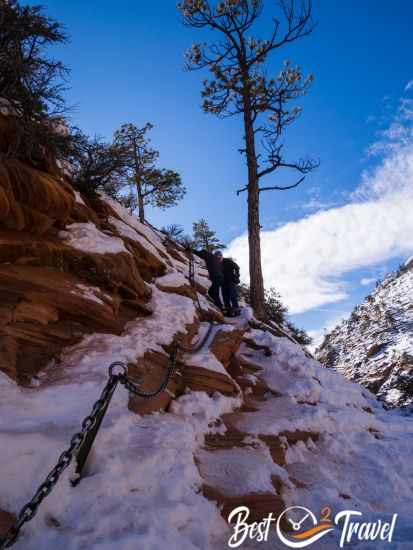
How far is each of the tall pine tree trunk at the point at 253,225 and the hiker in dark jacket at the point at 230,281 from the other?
3.91 ft

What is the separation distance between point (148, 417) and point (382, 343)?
16.1 meters

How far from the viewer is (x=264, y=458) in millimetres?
4352

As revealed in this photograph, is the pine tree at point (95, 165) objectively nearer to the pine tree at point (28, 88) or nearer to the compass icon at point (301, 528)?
the pine tree at point (28, 88)

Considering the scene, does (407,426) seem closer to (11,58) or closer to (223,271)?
(223,271)

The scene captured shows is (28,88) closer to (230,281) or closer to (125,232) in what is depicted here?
(125,232)

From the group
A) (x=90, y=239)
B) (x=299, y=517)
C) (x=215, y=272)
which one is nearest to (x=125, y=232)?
(x=90, y=239)

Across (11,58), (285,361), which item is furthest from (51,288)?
(285,361)

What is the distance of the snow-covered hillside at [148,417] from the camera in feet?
9.38

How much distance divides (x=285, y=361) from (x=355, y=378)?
983 cm

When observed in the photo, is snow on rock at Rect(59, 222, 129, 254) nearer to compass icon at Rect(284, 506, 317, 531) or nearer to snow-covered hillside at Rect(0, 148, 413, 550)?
snow-covered hillside at Rect(0, 148, 413, 550)

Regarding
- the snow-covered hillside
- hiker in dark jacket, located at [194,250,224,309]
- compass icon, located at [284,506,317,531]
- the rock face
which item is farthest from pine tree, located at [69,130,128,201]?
the rock face

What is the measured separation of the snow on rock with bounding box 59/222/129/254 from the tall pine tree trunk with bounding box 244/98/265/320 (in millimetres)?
5519

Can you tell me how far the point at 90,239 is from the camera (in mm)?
6008

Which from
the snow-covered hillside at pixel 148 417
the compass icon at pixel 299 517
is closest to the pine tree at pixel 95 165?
the snow-covered hillside at pixel 148 417
